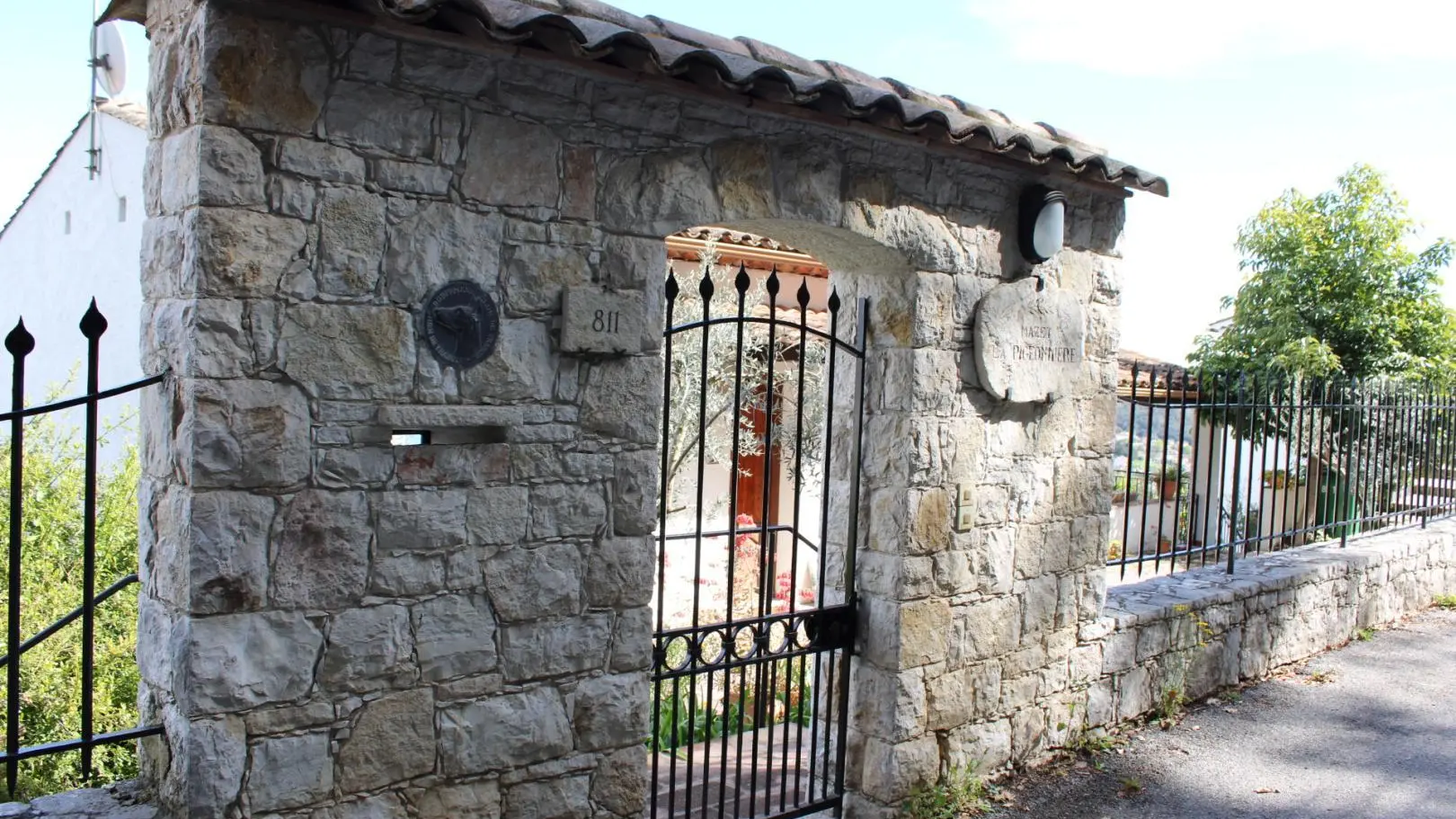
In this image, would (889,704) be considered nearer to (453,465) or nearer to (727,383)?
(453,465)

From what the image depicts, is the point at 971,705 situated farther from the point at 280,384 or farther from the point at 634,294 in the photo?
the point at 280,384

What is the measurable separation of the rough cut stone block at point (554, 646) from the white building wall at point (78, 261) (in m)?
7.68

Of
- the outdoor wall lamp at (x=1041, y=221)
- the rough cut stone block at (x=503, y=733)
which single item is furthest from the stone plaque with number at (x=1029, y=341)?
the rough cut stone block at (x=503, y=733)

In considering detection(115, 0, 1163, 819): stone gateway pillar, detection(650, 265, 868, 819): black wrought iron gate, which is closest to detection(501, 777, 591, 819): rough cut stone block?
detection(115, 0, 1163, 819): stone gateway pillar

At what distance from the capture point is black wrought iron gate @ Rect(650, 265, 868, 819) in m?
3.54

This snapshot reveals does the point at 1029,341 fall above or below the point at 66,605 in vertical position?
above

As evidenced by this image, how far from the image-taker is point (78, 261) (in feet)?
35.0

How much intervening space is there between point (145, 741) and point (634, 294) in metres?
1.85

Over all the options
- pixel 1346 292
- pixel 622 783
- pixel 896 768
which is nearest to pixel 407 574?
pixel 622 783

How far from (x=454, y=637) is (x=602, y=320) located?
3.38 ft

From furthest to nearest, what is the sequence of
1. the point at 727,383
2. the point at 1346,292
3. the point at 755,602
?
the point at 1346,292 < the point at 727,383 < the point at 755,602

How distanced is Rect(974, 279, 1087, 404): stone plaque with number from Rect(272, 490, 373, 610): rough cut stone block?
2650mm

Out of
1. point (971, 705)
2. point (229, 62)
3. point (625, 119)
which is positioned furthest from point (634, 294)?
point (971, 705)

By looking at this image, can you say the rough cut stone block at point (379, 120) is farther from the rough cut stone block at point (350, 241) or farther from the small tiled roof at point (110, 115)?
the small tiled roof at point (110, 115)
